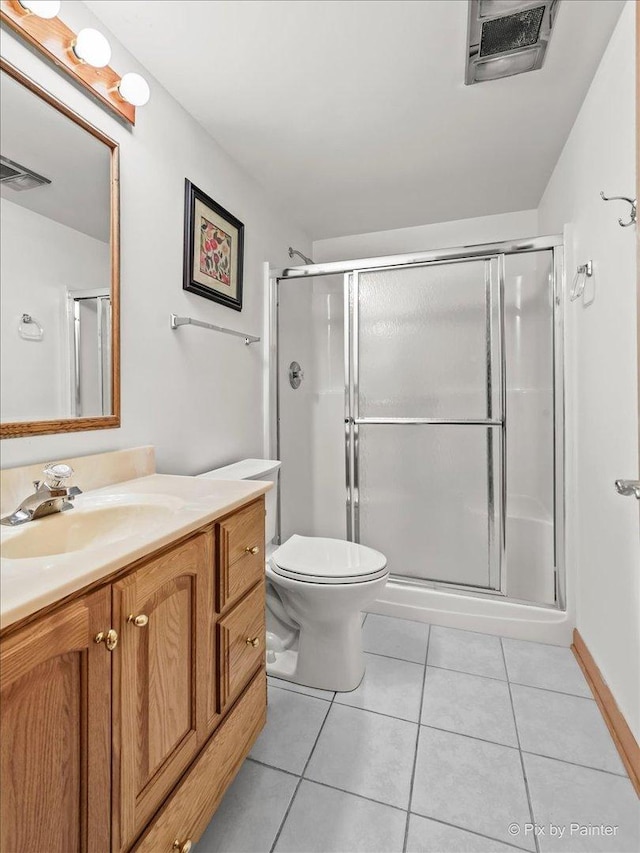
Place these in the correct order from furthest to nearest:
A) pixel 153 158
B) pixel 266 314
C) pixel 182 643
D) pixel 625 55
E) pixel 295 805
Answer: pixel 266 314
pixel 153 158
pixel 625 55
pixel 295 805
pixel 182 643

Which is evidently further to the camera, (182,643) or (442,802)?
(442,802)

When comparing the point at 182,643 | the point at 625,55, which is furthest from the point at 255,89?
the point at 182,643

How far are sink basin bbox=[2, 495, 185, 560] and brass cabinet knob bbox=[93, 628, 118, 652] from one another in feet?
0.60

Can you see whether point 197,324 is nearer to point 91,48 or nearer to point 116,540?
point 91,48

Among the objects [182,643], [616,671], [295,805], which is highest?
[182,643]

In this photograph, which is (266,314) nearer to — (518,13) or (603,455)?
(518,13)

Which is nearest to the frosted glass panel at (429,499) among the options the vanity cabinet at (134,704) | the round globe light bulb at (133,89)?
the vanity cabinet at (134,704)

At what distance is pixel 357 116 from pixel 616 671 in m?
2.27

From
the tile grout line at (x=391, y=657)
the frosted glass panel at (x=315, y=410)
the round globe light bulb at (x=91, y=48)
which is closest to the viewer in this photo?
the round globe light bulb at (x=91, y=48)

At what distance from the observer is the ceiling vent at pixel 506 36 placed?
4.06 ft

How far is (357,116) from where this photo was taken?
1.72 meters

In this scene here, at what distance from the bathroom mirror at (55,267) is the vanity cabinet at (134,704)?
1.90 ft

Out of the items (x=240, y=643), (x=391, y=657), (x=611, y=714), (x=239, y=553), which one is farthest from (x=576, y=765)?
(x=239, y=553)

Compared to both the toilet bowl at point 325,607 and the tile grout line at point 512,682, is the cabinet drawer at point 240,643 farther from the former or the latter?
the tile grout line at point 512,682
